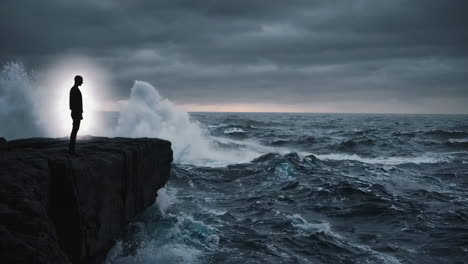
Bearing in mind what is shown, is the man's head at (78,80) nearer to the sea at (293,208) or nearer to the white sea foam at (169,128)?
the sea at (293,208)

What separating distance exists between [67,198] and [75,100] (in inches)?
84.4

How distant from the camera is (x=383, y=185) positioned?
57.3ft

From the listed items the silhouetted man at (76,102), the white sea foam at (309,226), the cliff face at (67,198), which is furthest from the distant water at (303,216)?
the silhouetted man at (76,102)

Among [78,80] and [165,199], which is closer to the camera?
[78,80]

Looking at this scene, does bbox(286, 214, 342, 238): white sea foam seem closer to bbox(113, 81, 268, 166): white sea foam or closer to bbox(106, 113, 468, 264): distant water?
bbox(106, 113, 468, 264): distant water

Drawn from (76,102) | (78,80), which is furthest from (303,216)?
(78,80)

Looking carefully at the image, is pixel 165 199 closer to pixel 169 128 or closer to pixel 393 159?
pixel 169 128

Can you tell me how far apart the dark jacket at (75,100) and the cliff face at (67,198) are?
3.28 ft

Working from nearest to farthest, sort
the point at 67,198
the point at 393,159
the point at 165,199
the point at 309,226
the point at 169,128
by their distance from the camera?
the point at 67,198
the point at 309,226
the point at 165,199
the point at 393,159
the point at 169,128

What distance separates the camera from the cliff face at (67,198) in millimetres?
4512

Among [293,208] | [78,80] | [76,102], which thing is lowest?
[293,208]

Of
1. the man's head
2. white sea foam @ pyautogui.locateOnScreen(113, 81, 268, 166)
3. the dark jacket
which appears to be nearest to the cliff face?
the dark jacket

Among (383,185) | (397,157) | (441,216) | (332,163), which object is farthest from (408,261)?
(397,157)

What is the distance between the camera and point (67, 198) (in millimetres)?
6324
